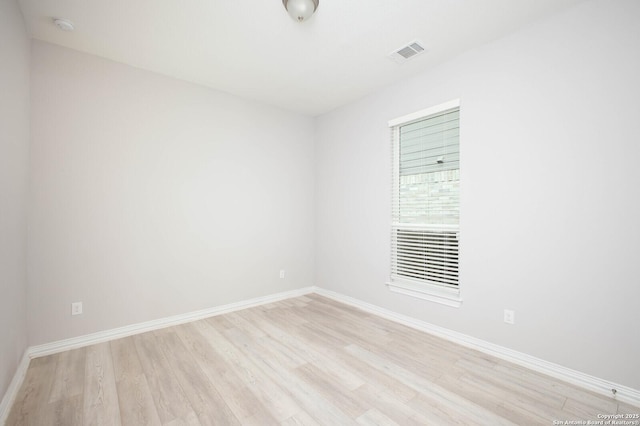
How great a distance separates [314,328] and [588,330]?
7.81 feet

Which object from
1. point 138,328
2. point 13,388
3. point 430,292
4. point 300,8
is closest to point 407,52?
point 300,8

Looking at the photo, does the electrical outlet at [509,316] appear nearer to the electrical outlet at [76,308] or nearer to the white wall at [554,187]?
the white wall at [554,187]

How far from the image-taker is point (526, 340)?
7.82ft

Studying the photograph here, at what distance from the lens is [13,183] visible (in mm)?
2059

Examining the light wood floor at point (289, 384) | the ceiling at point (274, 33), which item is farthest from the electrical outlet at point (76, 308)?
the ceiling at point (274, 33)

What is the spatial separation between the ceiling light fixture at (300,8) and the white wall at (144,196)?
1899mm

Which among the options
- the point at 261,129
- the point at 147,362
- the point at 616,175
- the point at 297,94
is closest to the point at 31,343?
the point at 147,362

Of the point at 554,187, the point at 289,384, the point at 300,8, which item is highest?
the point at 300,8

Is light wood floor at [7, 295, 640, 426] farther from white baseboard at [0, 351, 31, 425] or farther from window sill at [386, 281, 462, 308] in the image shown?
window sill at [386, 281, 462, 308]

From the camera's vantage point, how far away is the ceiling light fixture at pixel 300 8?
2039 millimetres

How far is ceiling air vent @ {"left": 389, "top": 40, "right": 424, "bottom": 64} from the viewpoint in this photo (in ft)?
8.71

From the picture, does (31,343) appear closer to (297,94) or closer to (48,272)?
(48,272)

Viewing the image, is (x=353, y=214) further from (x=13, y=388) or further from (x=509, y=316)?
(x=13, y=388)

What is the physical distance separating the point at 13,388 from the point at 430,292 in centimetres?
360
